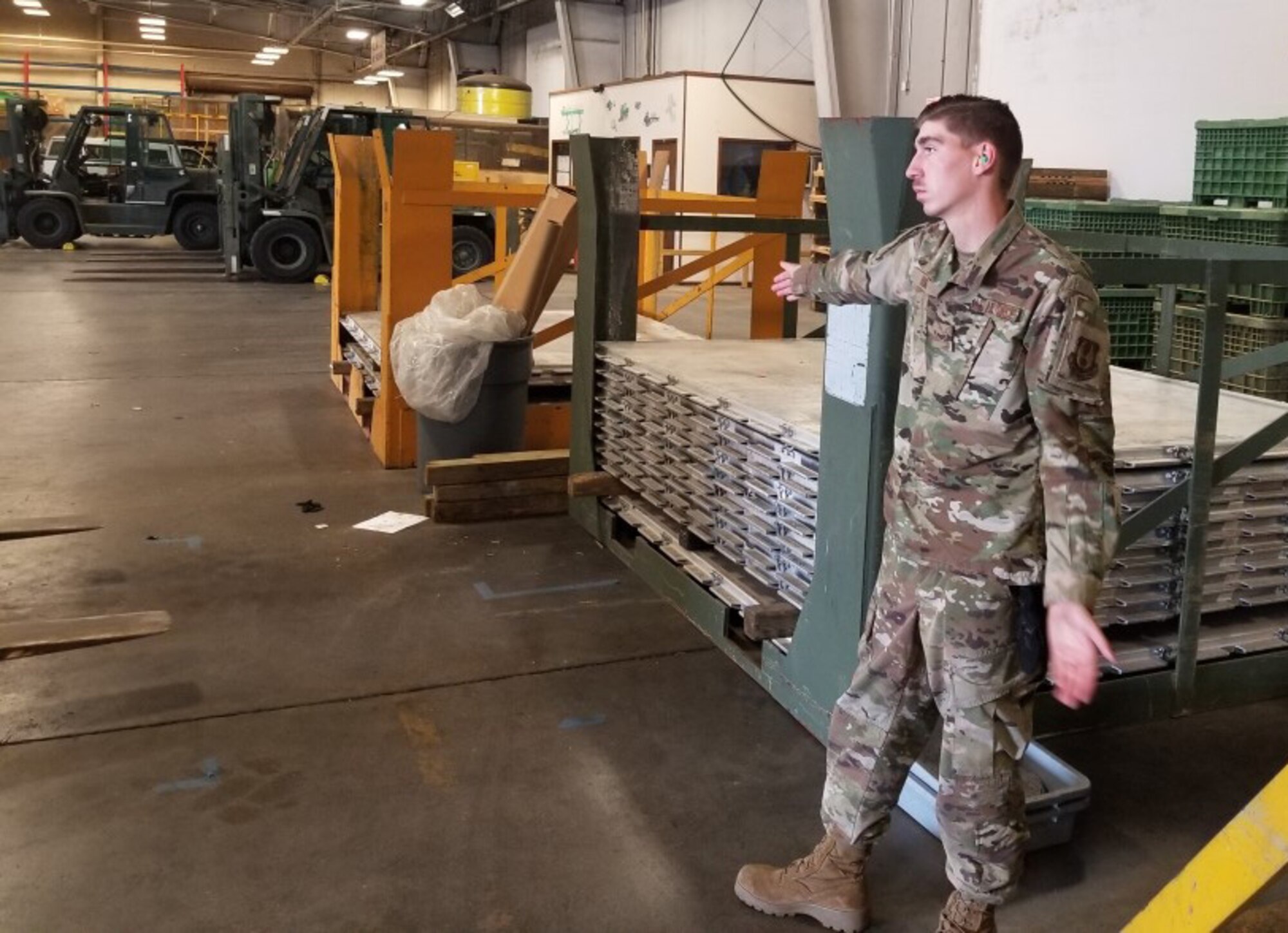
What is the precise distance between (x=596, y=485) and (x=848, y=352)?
1.99 m

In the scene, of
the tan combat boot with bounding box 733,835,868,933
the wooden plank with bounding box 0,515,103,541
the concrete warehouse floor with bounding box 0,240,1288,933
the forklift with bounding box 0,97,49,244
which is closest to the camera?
the tan combat boot with bounding box 733,835,868,933

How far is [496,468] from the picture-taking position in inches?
204

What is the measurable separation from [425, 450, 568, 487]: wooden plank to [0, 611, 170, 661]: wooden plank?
1.53 metres

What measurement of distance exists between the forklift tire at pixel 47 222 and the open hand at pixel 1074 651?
60.0 ft

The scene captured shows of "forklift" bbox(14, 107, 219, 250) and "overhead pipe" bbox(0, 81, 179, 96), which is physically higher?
"overhead pipe" bbox(0, 81, 179, 96)

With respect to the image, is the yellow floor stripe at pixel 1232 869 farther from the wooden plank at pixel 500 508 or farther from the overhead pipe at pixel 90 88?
the overhead pipe at pixel 90 88

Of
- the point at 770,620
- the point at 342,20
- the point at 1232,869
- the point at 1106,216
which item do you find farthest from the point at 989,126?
the point at 342,20

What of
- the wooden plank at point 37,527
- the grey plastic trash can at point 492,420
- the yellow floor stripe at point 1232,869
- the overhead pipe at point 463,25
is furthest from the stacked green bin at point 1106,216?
the overhead pipe at point 463,25

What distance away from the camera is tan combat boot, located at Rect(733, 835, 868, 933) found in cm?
240

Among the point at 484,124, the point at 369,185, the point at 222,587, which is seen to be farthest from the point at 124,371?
the point at 484,124

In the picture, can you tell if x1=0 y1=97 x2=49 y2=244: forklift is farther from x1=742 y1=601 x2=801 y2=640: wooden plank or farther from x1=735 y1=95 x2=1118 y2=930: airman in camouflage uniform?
x1=735 y1=95 x2=1118 y2=930: airman in camouflage uniform

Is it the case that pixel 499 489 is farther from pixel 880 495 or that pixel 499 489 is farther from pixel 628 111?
pixel 628 111

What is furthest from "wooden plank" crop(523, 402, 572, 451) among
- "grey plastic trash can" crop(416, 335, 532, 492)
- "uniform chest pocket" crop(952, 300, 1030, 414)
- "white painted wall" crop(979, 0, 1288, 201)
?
"white painted wall" crop(979, 0, 1288, 201)

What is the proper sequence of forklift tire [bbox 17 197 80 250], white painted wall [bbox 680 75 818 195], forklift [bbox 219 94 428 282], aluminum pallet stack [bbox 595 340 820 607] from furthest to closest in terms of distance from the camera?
forklift tire [bbox 17 197 80 250]
white painted wall [bbox 680 75 818 195]
forklift [bbox 219 94 428 282]
aluminum pallet stack [bbox 595 340 820 607]
